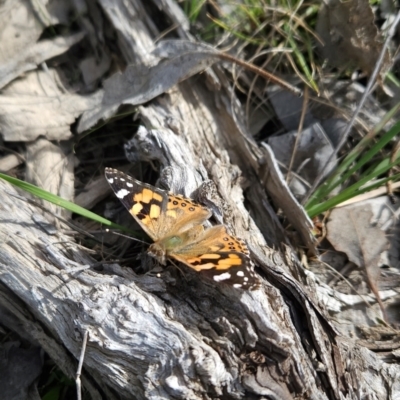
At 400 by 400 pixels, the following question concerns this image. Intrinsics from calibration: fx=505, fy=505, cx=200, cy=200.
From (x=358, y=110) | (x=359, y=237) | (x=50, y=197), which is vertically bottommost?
(x=359, y=237)

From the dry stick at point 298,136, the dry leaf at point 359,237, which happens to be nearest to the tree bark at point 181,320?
the dry leaf at point 359,237

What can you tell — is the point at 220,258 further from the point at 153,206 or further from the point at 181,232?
the point at 153,206

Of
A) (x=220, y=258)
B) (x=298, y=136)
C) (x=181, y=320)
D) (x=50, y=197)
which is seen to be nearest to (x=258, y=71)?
(x=298, y=136)

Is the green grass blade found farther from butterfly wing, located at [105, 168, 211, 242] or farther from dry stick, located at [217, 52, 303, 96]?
dry stick, located at [217, 52, 303, 96]

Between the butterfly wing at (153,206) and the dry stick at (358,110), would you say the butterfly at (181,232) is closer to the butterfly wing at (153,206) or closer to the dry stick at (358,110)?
the butterfly wing at (153,206)

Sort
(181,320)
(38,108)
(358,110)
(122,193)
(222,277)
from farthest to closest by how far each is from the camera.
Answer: (38,108) < (358,110) < (122,193) < (181,320) < (222,277)

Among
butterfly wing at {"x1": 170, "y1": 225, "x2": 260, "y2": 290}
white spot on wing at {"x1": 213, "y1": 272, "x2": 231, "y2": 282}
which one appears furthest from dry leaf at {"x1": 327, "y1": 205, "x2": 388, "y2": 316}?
white spot on wing at {"x1": 213, "y1": 272, "x2": 231, "y2": 282}

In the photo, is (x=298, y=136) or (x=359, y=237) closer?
(x=359, y=237)

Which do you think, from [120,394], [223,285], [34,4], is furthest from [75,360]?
[34,4]
